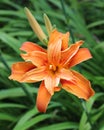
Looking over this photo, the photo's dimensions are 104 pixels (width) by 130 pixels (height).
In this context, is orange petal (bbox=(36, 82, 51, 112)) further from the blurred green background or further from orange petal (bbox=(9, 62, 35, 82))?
the blurred green background

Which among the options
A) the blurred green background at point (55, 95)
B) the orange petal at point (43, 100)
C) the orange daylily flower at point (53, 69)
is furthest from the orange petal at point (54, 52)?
the blurred green background at point (55, 95)

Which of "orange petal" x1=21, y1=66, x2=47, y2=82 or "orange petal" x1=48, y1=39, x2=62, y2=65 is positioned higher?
"orange petal" x1=48, y1=39, x2=62, y2=65

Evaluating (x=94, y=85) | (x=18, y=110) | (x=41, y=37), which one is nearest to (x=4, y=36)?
(x=18, y=110)

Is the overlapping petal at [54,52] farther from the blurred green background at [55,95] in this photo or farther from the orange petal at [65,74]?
the blurred green background at [55,95]

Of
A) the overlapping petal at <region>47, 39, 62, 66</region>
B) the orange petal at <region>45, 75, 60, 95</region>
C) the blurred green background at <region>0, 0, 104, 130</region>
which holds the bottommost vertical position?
the blurred green background at <region>0, 0, 104, 130</region>

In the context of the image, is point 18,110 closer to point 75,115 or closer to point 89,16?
point 75,115

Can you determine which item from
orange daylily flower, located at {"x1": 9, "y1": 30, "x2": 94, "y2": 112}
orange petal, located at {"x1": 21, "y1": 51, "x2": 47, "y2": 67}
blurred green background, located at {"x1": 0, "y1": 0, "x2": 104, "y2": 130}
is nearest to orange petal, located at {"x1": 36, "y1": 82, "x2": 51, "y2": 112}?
orange daylily flower, located at {"x1": 9, "y1": 30, "x2": 94, "y2": 112}

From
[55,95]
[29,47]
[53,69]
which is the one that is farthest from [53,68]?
[55,95]
